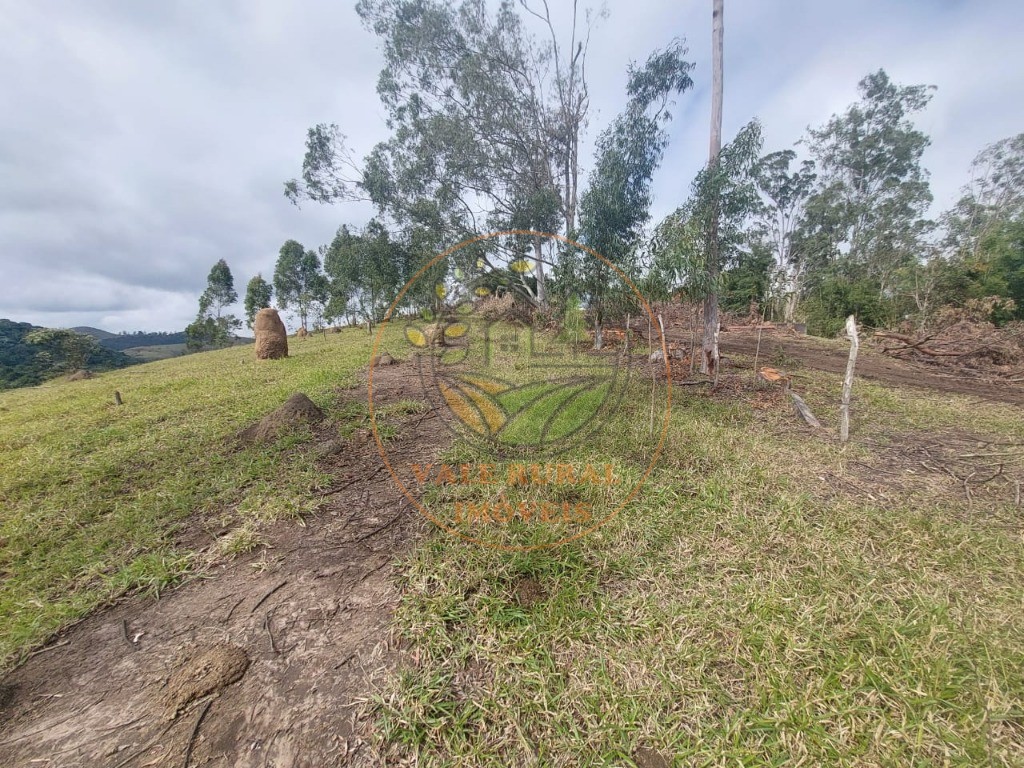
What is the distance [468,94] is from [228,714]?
15125mm

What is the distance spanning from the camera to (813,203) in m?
19.4

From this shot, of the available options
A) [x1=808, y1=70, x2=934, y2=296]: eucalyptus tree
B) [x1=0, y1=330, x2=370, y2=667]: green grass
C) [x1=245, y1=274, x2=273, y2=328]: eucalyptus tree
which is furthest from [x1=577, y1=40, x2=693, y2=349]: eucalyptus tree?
[x1=245, y1=274, x2=273, y2=328]: eucalyptus tree

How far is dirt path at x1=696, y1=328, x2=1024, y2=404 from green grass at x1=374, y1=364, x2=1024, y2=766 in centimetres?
508

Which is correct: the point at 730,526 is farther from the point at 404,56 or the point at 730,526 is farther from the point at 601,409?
the point at 404,56

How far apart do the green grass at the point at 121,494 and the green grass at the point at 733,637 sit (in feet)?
4.82

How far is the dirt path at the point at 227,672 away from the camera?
1207 millimetres

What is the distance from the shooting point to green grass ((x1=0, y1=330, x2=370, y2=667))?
1.88 meters

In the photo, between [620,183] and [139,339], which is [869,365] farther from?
[139,339]

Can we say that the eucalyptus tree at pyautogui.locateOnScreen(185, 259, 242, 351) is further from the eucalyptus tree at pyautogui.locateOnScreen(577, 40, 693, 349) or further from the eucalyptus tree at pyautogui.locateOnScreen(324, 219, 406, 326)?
the eucalyptus tree at pyautogui.locateOnScreen(577, 40, 693, 349)

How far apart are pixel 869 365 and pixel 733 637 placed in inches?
365

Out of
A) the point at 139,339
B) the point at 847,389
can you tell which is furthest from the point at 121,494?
the point at 139,339

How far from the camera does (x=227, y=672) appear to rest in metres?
1.41

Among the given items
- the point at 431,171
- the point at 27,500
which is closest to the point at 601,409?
the point at 27,500

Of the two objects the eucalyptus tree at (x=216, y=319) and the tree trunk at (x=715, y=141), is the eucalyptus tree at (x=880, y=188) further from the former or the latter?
the eucalyptus tree at (x=216, y=319)
